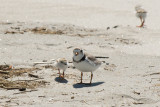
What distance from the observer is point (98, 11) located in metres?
17.9

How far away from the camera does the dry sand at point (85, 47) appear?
6.08 m

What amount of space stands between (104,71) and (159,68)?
132 cm

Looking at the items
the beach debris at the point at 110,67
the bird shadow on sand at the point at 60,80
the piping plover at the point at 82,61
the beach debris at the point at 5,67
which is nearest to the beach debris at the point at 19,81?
the beach debris at the point at 5,67

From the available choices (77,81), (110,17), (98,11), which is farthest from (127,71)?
(98,11)

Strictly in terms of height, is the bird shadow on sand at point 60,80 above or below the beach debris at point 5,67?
below

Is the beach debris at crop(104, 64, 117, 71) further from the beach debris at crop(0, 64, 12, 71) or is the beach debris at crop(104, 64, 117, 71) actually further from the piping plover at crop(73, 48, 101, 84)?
the beach debris at crop(0, 64, 12, 71)

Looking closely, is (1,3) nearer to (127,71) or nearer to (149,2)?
(149,2)

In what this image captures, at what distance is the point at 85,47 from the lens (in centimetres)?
1074

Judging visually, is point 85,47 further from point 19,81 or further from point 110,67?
point 19,81

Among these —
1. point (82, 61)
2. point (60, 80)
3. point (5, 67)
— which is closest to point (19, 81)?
point (60, 80)

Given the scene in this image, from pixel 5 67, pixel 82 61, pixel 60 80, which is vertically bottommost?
pixel 60 80

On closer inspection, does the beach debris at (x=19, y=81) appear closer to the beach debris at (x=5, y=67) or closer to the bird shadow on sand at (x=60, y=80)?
the beach debris at (x=5, y=67)

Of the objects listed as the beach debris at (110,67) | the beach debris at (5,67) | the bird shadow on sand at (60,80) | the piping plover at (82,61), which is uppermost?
the piping plover at (82,61)

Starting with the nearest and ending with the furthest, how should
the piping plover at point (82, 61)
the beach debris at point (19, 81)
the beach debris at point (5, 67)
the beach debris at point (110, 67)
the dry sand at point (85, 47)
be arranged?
the dry sand at point (85, 47), the beach debris at point (19, 81), the piping plover at point (82, 61), the beach debris at point (5, 67), the beach debris at point (110, 67)
